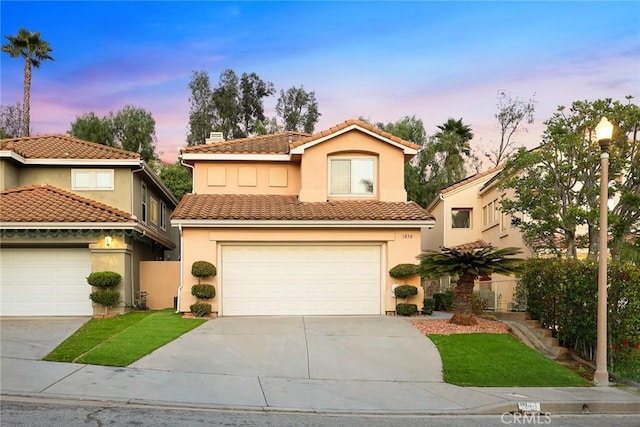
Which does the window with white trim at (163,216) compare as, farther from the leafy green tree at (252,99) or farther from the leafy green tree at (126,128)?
the leafy green tree at (252,99)

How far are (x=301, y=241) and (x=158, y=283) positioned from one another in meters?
6.16

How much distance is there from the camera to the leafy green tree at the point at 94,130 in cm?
4203

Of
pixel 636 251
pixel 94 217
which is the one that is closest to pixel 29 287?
pixel 94 217

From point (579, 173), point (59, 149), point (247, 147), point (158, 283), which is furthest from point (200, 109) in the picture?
point (579, 173)

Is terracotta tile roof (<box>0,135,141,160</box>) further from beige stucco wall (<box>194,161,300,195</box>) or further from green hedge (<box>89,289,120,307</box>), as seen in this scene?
green hedge (<box>89,289,120,307</box>)

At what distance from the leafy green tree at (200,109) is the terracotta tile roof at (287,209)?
24545mm

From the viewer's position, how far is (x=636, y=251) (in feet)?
59.9

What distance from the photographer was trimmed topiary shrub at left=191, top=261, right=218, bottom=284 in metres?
17.8

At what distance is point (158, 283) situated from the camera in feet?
71.1

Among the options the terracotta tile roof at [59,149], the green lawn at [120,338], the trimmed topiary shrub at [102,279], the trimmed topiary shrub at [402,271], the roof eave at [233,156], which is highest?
the terracotta tile roof at [59,149]

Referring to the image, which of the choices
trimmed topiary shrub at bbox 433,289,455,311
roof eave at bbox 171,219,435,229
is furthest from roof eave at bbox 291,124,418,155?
trimmed topiary shrub at bbox 433,289,455,311

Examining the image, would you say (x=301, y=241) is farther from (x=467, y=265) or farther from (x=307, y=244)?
(x=467, y=265)

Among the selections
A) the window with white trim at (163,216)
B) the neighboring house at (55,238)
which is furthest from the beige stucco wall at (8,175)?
the window with white trim at (163,216)

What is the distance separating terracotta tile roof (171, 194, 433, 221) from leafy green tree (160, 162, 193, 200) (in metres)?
20.8
